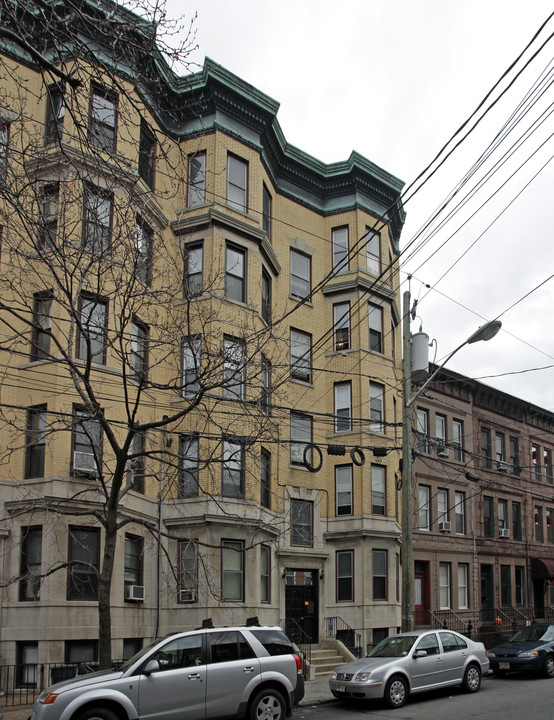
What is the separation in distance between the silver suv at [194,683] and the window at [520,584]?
25.6 m

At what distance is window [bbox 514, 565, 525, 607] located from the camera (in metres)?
35.6

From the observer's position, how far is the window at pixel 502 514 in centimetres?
3532

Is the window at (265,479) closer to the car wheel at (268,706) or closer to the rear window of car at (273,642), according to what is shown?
the rear window of car at (273,642)

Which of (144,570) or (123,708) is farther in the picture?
(144,570)

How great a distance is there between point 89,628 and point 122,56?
1396cm

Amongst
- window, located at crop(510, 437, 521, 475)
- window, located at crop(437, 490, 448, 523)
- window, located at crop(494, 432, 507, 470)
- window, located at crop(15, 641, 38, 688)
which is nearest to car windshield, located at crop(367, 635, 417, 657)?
window, located at crop(15, 641, 38, 688)

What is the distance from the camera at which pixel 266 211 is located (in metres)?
25.8

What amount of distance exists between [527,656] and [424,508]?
11.6 meters

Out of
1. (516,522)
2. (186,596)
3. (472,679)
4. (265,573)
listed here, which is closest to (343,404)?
(265,573)

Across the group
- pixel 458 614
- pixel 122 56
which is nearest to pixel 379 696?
pixel 122 56

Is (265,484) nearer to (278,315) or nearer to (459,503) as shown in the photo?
(278,315)

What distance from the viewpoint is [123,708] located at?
36.8ft

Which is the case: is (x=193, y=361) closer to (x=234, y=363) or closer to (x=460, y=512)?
(x=234, y=363)

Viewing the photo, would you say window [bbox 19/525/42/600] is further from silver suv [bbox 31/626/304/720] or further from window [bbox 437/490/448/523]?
window [bbox 437/490/448/523]
